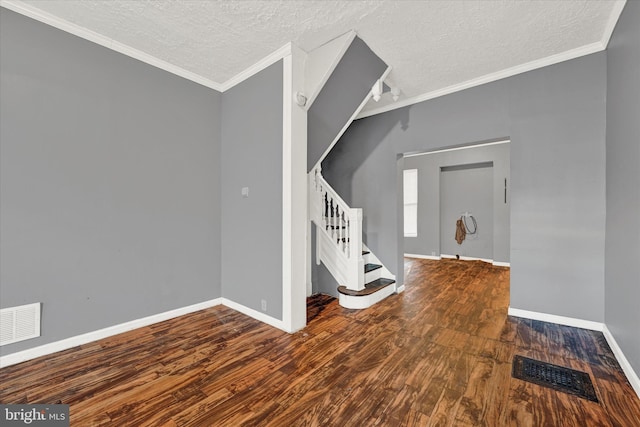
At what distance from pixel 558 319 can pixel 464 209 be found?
14.2 ft

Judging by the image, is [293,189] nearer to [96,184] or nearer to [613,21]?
[96,184]

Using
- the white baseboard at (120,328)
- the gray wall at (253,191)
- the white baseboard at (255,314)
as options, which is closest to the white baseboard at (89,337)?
the white baseboard at (120,328)

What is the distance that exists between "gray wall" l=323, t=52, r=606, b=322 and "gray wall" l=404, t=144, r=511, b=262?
3.37 meters

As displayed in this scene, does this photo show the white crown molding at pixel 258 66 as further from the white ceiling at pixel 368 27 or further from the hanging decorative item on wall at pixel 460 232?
the hanging decorative item on wall at pixel 460 232

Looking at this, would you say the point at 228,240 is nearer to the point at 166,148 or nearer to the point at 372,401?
the point at 166,148

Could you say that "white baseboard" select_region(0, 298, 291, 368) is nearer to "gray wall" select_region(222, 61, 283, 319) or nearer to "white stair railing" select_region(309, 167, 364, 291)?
"gray wall" select_region(222, 61, 283, 319)

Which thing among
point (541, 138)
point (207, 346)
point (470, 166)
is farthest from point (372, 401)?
point (470, 166)

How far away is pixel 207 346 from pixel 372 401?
155 cm

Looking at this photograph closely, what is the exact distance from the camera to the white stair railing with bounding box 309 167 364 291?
364 cm

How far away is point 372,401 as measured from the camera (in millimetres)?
1760

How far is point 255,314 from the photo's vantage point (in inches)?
123

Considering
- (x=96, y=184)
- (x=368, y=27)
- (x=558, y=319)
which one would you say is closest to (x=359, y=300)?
(x=558, y=319)

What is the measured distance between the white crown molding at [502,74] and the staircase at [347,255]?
1676mm

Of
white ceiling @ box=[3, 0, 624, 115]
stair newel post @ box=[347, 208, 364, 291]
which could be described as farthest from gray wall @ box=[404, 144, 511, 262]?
stair newel post @ box=[347, 208, 364, 291]
